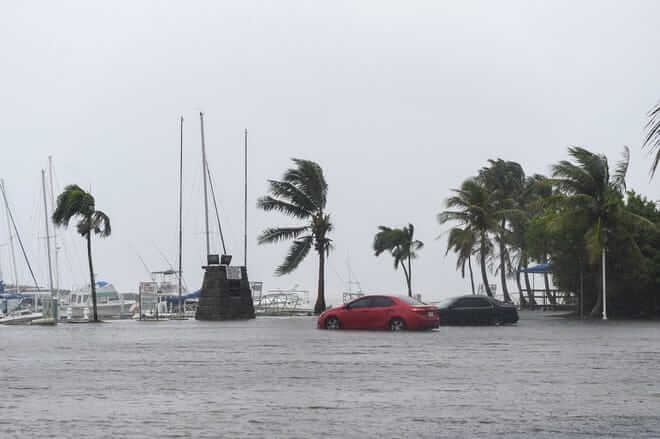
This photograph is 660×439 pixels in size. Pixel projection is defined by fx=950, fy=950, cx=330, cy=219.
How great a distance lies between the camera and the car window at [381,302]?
32344mm

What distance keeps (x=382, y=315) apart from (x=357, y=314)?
100 cm

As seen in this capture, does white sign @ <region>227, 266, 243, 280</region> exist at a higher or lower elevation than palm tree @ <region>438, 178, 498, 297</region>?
lower

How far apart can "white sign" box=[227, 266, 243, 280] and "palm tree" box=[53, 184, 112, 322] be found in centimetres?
588

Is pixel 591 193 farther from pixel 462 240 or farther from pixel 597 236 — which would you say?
pixel 462 240

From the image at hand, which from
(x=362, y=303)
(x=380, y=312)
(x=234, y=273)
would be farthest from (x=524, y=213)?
(x=380, y=312)

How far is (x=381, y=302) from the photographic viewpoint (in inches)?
1281

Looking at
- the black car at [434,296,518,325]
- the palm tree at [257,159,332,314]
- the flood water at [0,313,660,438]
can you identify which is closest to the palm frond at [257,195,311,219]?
the palm tree at [257,159,332,314]

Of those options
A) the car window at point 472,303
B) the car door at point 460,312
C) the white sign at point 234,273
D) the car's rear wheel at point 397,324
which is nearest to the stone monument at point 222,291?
the white sign at point 234,273

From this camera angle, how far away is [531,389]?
12812 millimetres

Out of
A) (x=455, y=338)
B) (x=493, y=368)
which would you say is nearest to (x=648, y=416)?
(x=493, y=368)

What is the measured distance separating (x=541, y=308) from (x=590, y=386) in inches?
2040

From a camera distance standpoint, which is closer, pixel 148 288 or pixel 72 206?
pixel 72 206

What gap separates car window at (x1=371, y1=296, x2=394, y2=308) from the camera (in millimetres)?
32344

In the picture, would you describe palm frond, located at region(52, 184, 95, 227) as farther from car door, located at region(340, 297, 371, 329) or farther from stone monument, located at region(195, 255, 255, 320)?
car door, located at region(340, 297, 371, 329)
